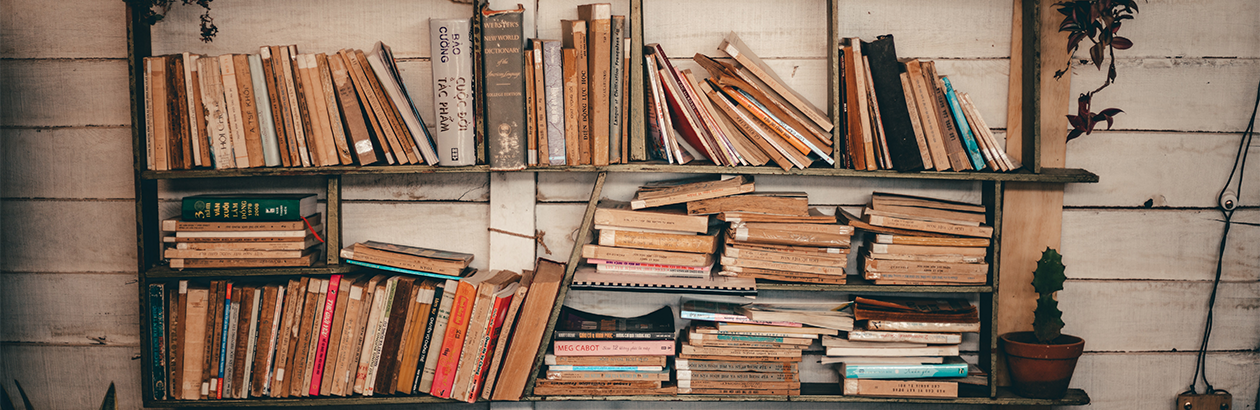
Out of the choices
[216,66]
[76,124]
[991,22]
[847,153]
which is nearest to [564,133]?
[847,153]

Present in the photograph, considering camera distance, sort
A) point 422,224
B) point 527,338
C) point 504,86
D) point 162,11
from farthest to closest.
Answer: point 422,224, point 162,11, point 527,338, point 504,86

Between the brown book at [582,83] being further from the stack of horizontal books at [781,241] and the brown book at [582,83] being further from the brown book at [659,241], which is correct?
the stack of horizontal books at [781,241]

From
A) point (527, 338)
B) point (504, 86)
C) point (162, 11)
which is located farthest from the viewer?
point (162, 11)

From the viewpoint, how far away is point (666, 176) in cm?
195

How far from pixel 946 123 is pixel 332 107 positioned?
1.66 metres

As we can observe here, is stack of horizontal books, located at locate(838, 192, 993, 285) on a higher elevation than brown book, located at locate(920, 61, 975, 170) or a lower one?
lower

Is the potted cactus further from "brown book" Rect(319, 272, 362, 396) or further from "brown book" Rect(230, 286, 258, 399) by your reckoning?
"brown book" Rect(230, 286, 258, 399)

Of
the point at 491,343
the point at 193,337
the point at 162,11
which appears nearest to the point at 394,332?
the point at 491,343

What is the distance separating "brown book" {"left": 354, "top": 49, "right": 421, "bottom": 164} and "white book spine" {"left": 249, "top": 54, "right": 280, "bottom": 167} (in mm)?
273

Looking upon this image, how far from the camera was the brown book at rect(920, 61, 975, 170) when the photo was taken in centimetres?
170

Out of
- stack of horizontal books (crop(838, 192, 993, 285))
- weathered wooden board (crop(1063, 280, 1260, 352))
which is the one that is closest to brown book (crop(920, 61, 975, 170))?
stack of horizontal books (crop(838, 192, 993, 285))

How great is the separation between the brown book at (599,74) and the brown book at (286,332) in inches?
36.3

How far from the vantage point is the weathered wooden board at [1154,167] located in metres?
→ 1.91

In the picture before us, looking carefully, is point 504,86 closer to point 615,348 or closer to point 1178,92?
point 615,348
